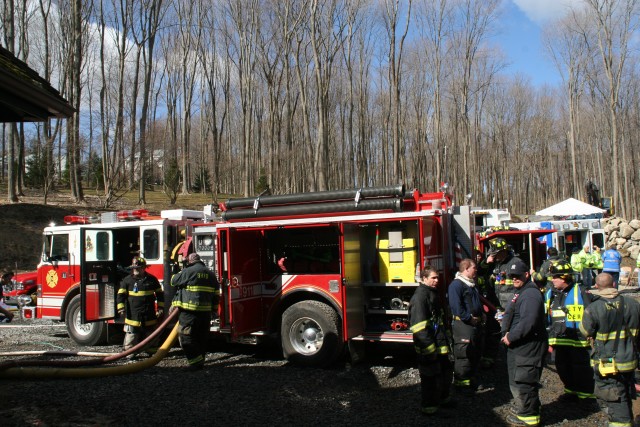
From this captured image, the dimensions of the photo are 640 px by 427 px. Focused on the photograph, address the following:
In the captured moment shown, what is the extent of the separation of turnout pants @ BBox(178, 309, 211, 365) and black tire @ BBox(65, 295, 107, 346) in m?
2.88

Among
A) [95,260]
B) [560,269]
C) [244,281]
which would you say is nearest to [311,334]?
[244,281]

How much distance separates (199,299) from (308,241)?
85.9 inches

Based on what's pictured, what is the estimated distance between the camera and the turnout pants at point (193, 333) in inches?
301

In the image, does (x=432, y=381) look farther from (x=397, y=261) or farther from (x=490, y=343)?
(x=397, y=261)

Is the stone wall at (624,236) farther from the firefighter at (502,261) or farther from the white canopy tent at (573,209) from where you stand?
the firefighter at (502,261)

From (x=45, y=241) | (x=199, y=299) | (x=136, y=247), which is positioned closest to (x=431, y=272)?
(x=199, y=299)

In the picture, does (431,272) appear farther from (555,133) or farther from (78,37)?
(555,133)

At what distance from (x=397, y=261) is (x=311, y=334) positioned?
5.51 ft

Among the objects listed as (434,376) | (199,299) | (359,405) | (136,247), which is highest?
(136,247)

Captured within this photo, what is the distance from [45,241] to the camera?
34.8ft

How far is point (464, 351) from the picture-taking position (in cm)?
638

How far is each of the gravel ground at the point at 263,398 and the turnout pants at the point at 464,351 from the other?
22 cm

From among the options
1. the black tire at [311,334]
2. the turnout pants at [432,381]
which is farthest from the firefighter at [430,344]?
the black tire at [311,334]

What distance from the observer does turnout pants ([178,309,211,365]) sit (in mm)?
7648
